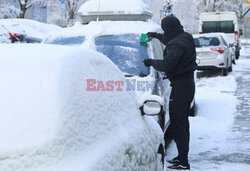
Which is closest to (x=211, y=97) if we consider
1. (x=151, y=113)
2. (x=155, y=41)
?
(x=155, y=41)

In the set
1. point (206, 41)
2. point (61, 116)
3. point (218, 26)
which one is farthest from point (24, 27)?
point (61, 116)

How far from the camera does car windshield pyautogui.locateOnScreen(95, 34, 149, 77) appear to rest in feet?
20.0

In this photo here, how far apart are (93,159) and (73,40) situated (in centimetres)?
466

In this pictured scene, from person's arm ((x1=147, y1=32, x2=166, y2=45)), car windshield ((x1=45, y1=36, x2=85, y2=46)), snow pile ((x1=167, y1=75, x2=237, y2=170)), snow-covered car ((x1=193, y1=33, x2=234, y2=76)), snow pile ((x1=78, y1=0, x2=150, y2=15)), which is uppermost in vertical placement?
snow pile ((x1=78, y1=0, x2=150, y2=15))

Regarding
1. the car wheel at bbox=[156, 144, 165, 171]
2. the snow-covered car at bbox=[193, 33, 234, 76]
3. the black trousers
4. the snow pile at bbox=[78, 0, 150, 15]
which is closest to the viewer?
the car wheel at bbox=[156, 144, 165, 171]

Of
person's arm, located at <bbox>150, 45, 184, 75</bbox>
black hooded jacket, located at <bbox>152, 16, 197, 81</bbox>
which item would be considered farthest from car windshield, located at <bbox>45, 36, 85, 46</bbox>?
person's arm, located at <bbox>150, 45, 184, 75</bbox>

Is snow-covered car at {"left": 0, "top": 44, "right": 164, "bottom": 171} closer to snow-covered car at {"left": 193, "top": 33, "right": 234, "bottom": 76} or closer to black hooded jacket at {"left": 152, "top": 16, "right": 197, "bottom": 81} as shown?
black hooded jacket at {"left": 152, "top": 16, "right": 197, "bottom": 81}

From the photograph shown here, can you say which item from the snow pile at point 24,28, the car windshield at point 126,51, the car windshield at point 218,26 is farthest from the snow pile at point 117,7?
the car windshield at point 218,26

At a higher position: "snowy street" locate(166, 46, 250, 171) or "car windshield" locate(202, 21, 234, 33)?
"car windshield" locate(202, 21, 234, 33)

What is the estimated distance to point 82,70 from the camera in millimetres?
2939

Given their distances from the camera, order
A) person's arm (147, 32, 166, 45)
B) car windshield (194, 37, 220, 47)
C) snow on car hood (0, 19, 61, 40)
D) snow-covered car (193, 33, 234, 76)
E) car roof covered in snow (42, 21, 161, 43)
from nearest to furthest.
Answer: person's arm (147, 32, 166, 45), car roof covered in snow (42, 21, 161, 43), snow-covered car (193, 33, 234, 76), car windshield (194, 37, 220, 47), snow on car hood (0, 19, 61, 40)

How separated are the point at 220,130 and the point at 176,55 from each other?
3307mm

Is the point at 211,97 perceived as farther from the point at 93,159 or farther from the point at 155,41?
the point at 93,159

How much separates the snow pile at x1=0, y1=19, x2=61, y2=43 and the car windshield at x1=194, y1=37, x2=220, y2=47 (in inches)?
242
